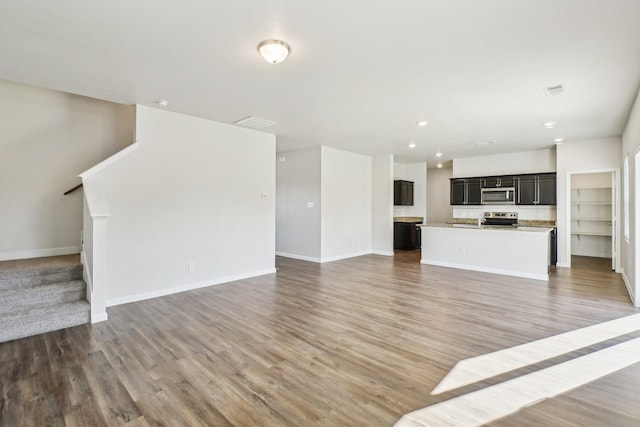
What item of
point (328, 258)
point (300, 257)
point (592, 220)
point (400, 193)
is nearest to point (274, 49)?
point (328, 258)

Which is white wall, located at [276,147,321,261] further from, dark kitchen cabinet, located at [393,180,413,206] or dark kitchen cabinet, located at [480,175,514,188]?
dark kitchen cabinet, located at [480,175,514,188]

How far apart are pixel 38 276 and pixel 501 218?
30.1 ft

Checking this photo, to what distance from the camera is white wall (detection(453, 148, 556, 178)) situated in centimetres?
737

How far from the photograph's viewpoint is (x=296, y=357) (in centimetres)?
276

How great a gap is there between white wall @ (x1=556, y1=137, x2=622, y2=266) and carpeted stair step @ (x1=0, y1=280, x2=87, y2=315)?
8809 mm

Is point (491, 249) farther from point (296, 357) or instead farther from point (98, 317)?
point (98, 317)

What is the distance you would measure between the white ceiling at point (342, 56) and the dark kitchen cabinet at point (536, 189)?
8.00 feet

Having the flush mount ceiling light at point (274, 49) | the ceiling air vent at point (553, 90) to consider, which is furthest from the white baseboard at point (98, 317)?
the ceiling air vent at point (553, 90)

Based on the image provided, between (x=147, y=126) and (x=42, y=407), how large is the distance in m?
3.49

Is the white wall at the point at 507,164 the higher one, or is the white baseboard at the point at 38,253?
the white wall at the point at 507,164

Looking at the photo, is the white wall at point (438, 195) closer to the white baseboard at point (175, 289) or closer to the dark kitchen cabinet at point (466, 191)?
the dark kitchen cabinet at point (466, 191)

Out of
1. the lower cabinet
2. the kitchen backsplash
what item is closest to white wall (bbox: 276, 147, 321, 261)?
the lower cabinet

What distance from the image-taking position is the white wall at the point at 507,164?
7367mm

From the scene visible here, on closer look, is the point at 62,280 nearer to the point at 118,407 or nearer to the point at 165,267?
the point at 165,267
